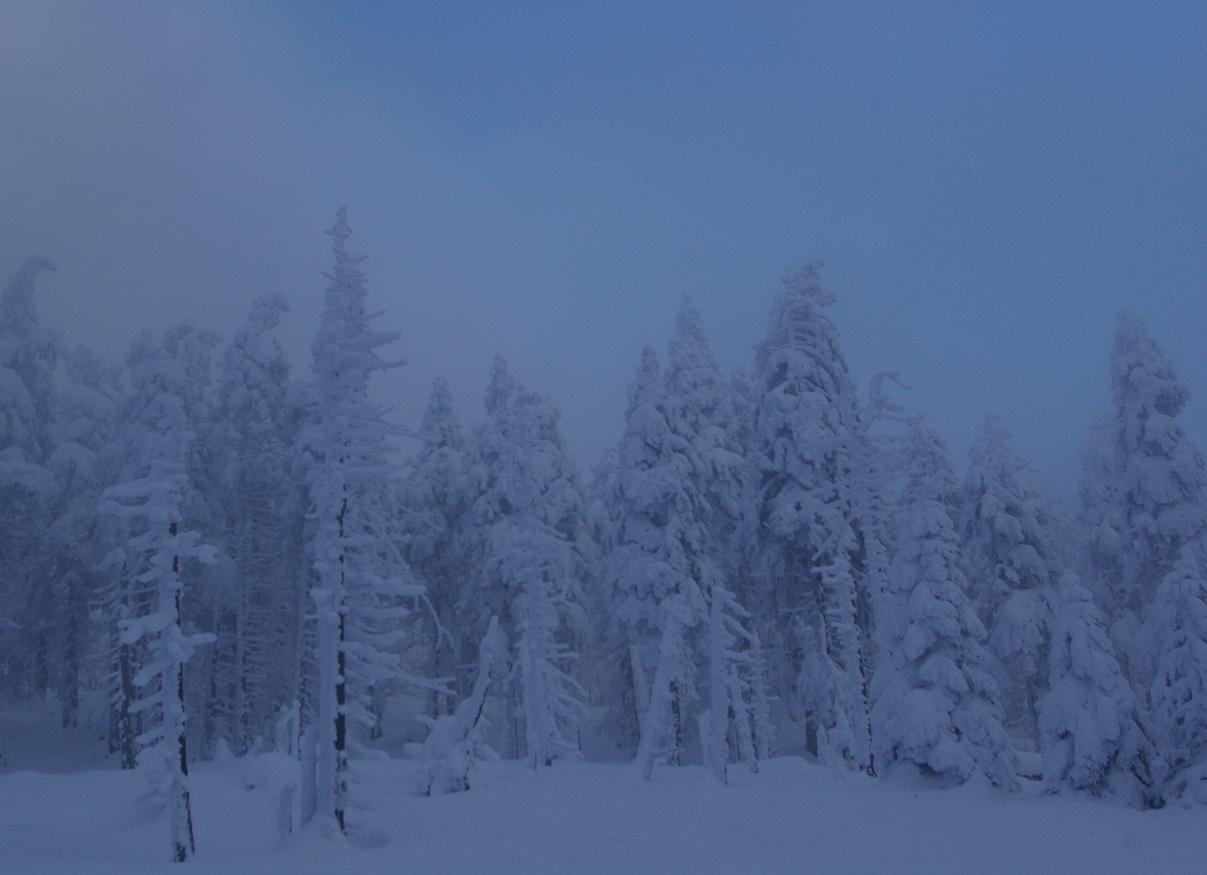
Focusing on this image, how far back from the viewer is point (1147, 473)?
2595 centimetres

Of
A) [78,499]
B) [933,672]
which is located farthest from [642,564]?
[78,499]

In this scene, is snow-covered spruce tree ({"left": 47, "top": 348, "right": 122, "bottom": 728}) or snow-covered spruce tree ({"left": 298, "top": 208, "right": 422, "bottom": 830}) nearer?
snow-covered spruce tree ({"left": 298, "top": 208, "right": 422, "bottom": 830})

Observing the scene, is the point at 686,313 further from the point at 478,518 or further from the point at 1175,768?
the point at 1175,768

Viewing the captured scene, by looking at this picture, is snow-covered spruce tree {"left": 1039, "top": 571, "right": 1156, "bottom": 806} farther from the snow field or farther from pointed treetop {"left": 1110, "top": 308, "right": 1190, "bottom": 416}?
pointed treetop {"left": 1110, "top": 308, "right": 1190, "bottom": 416}

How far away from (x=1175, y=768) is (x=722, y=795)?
8869mm

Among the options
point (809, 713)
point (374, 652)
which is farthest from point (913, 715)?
point (374, 652)

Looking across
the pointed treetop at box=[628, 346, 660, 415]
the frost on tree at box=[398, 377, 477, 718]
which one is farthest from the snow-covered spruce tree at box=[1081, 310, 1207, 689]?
the frost on tree at box=[398, 377, 477, 718]

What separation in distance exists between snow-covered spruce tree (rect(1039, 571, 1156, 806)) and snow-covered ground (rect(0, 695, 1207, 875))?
0.54 metres

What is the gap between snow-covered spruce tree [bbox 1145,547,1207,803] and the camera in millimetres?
15344

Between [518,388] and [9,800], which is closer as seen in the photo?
[9,800]

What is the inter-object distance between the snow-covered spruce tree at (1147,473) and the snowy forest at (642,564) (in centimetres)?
10

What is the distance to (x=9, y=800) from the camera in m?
18.7

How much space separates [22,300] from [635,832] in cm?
3088

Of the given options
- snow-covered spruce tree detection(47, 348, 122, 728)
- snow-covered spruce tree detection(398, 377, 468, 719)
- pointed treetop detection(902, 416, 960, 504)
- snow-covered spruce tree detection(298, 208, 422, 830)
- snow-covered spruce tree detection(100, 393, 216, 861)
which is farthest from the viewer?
snow-covered spruce tree detection(398, 377, 468, 719)
